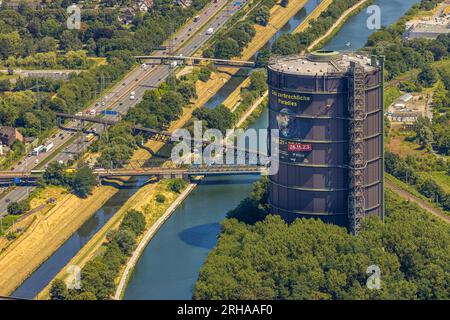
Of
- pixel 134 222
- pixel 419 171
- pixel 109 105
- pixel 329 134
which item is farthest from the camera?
pixel 109 105

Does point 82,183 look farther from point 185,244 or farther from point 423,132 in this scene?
point 423,132

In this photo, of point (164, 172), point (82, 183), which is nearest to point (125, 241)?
point (82, 183)

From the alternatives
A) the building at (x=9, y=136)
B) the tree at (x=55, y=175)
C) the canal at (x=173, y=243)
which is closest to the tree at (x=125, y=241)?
the canal at (x=173, y=243)

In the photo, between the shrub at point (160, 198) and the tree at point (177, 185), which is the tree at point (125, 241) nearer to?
the shrub at point (160, 198)

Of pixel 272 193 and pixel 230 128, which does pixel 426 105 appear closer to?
pixel 230 128

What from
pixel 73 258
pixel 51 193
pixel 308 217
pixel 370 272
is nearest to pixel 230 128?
pixel 51 193

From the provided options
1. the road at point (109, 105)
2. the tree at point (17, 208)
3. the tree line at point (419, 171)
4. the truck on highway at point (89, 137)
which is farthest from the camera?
the truck on highway at point (89, 137)
